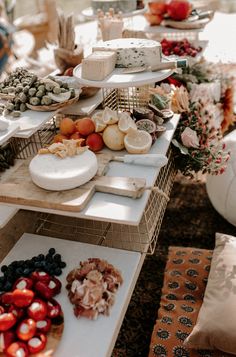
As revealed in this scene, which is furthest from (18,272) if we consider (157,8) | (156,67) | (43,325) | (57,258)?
(157,8)

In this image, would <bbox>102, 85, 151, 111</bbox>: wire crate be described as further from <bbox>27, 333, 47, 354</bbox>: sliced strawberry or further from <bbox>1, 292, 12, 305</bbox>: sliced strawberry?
<bbox>27, 333, 47, 354</bbox>: sliced strawberry

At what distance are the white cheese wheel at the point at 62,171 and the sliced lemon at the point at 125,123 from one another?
8.4 inches

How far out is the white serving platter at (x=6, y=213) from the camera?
5.04 ft

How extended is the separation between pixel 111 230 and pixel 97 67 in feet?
2.32

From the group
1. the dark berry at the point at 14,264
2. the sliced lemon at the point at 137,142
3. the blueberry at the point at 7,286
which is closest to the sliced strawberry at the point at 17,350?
the blueberry at the point at 7,286

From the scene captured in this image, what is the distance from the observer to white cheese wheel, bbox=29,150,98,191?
1414 millimetres

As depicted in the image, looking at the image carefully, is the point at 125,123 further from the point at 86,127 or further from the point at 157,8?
the point at 157,8

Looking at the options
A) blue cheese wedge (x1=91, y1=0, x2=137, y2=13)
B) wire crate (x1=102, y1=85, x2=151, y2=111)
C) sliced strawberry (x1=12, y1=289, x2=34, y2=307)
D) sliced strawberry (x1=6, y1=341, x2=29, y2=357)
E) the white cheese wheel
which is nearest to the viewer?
sliced strawberry (x1=6, y1=341, x2=29, y2=357)

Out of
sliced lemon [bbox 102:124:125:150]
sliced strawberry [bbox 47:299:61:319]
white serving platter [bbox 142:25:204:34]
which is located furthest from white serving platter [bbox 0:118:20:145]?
white serving platter [bbox 142:25:204:34]

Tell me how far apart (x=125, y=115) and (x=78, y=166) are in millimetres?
368

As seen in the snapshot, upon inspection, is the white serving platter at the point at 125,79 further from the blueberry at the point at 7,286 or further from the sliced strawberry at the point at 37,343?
the sliced strawberry at the point at 37,343

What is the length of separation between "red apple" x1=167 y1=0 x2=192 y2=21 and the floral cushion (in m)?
1.53

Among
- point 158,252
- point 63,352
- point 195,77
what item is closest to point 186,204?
point 158,252

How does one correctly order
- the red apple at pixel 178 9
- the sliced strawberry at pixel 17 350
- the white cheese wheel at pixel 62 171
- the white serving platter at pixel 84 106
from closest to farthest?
1. the sliced strawberry at pixel 17 350
2. the white cheese wheel at pixel 62 171
3. the white serving platter at pixel 84 106
4. the red apple at pixel 178 9
